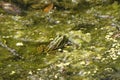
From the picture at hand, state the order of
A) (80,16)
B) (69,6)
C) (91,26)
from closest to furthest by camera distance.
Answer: (91,26), (80,16), (69,6)

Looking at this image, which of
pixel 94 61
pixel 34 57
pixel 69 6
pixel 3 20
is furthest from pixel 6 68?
pixel 69 6

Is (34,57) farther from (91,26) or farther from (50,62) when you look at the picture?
(91,26)

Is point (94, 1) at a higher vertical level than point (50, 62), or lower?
higher

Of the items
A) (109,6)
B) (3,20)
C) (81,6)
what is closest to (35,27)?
(3,20)

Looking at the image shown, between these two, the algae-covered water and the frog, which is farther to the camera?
the frog

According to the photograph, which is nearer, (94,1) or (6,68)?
(6,68)

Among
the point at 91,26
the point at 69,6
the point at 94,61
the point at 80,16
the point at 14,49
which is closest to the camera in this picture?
the point at 94,61

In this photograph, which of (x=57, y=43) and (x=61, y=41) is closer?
(x=57, y=43)

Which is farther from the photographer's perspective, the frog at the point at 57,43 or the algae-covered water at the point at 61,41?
the frog at the point at 57,43
